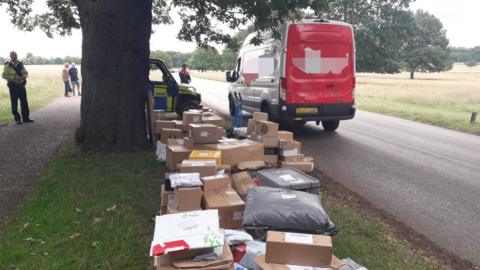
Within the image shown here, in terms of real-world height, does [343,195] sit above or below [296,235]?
below

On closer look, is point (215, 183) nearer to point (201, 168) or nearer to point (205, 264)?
point (201, 168)

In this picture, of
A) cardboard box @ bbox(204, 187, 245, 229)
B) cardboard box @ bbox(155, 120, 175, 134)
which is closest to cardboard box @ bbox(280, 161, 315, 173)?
cardboard box @ bbox(204, 187, 245, 229)

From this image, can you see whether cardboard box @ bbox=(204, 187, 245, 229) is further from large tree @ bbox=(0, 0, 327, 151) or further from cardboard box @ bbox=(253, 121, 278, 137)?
large tree @ bbox=(0, 0, 327, 151)

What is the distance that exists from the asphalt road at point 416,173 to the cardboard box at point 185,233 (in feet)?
9.27

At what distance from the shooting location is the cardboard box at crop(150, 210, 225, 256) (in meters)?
2.94

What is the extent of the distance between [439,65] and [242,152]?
3222 inches

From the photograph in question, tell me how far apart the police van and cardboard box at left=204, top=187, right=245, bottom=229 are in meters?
6.04

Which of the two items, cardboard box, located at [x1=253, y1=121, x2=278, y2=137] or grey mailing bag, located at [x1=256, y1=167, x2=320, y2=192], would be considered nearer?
grey mailing bag, located at [x1=256, y1=167, x2=320, y2=192]

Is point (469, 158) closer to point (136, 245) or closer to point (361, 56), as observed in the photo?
point (136, 245)

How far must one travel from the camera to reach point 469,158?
893cm

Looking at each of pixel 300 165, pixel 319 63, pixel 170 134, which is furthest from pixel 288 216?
pixel 319 63

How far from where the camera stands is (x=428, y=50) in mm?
76812

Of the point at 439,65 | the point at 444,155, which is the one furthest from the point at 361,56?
the point at 444,155

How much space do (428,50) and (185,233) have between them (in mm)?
83493
